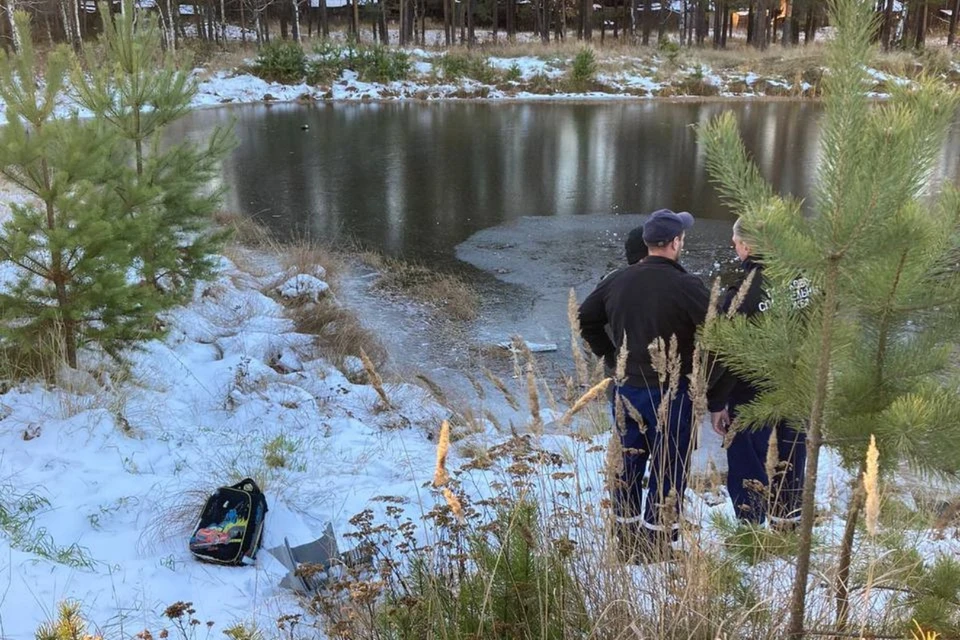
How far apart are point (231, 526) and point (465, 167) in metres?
14.4

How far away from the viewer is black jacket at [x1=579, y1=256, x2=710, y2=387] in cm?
345

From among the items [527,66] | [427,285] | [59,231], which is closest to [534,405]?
[59,231]

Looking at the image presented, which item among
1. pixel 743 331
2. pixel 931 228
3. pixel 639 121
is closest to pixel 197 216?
pixel 743 331

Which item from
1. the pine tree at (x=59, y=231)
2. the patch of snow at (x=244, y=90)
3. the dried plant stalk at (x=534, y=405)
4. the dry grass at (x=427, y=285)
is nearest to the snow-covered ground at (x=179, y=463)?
the pine tree at (x=59, y=231)

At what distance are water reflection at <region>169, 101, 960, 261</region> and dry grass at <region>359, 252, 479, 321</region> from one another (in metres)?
0.61

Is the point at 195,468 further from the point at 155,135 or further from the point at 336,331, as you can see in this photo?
the point at 155,135

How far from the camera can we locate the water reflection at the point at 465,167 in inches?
505

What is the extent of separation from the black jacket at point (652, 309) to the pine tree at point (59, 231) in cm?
298

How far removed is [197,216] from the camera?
6.43 m

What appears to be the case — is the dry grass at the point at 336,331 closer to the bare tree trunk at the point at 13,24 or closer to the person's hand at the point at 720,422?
the bare tree trunk at the point at 13,24

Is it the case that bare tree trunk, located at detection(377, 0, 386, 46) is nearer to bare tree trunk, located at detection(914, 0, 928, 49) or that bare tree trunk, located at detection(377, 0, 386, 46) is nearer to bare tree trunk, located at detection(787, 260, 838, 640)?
bare tree trunk, located at detection(914, 0, 928, 49)

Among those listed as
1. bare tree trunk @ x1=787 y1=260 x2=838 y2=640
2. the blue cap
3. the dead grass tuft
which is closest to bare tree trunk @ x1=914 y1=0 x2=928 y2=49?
the dead grass tuft

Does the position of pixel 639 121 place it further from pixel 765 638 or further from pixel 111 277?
pixel 765 638

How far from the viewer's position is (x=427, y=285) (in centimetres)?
939
